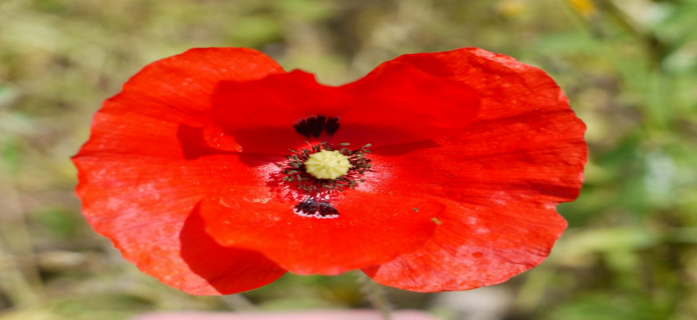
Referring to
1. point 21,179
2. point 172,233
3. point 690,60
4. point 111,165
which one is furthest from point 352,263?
point 21,179

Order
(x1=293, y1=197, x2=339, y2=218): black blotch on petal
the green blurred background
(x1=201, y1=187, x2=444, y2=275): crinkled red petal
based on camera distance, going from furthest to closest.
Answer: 1. the green blurred background
2. (x1=293, y1=197, x2=339, y2=218): black blotch on petal
3. (x1=201, y1=187, x2=444, y2=275): crinkled red petal

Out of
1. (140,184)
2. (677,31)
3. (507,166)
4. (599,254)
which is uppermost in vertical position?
(677,31)

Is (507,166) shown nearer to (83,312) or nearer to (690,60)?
(690,60)

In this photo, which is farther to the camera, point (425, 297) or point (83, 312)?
point (425, 297)

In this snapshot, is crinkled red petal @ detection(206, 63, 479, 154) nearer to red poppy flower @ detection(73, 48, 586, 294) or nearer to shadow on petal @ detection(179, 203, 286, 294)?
Answer: red poppy flower @ detection(73, 48, 586, 294)

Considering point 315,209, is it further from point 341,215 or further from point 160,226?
point 160,226

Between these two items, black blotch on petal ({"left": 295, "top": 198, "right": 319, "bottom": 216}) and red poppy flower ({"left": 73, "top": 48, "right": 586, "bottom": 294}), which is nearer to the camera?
red poppy flower ({"left": 73, "top": 48, "right": 586, "bottom": 294})

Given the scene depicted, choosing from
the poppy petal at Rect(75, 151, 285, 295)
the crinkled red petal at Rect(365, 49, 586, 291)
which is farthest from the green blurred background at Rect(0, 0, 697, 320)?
the crinkled red petal at Rect(365, 49, 586, 291)
